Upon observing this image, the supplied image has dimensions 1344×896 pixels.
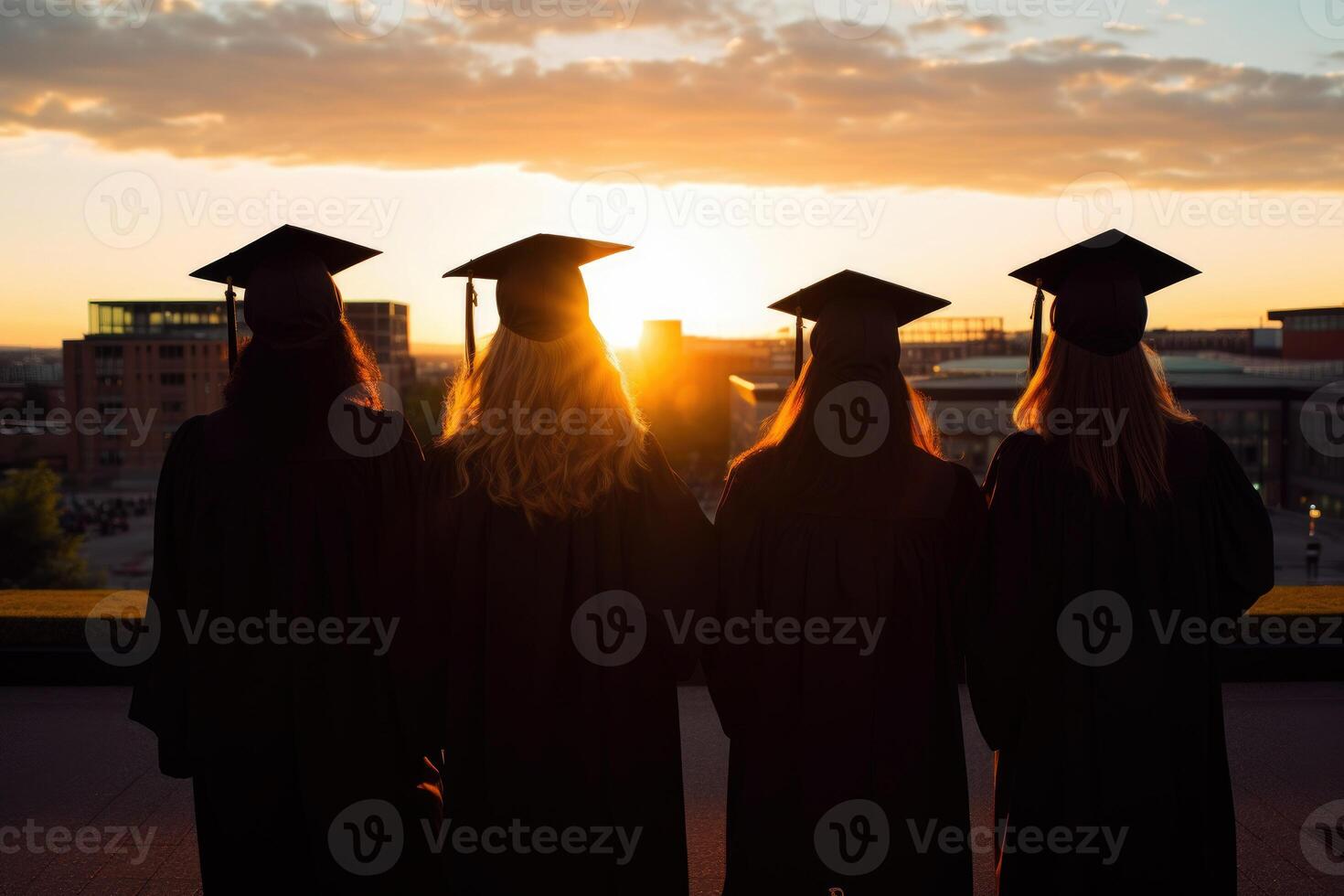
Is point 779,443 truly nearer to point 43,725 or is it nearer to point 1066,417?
point 1066,417

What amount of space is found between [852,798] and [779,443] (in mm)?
1030

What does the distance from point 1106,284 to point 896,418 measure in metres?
0.82

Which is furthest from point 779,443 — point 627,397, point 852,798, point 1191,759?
point 1191,759

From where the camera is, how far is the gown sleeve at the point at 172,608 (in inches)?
124

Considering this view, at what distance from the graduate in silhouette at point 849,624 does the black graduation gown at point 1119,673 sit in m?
0.15

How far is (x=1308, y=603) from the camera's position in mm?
6535
